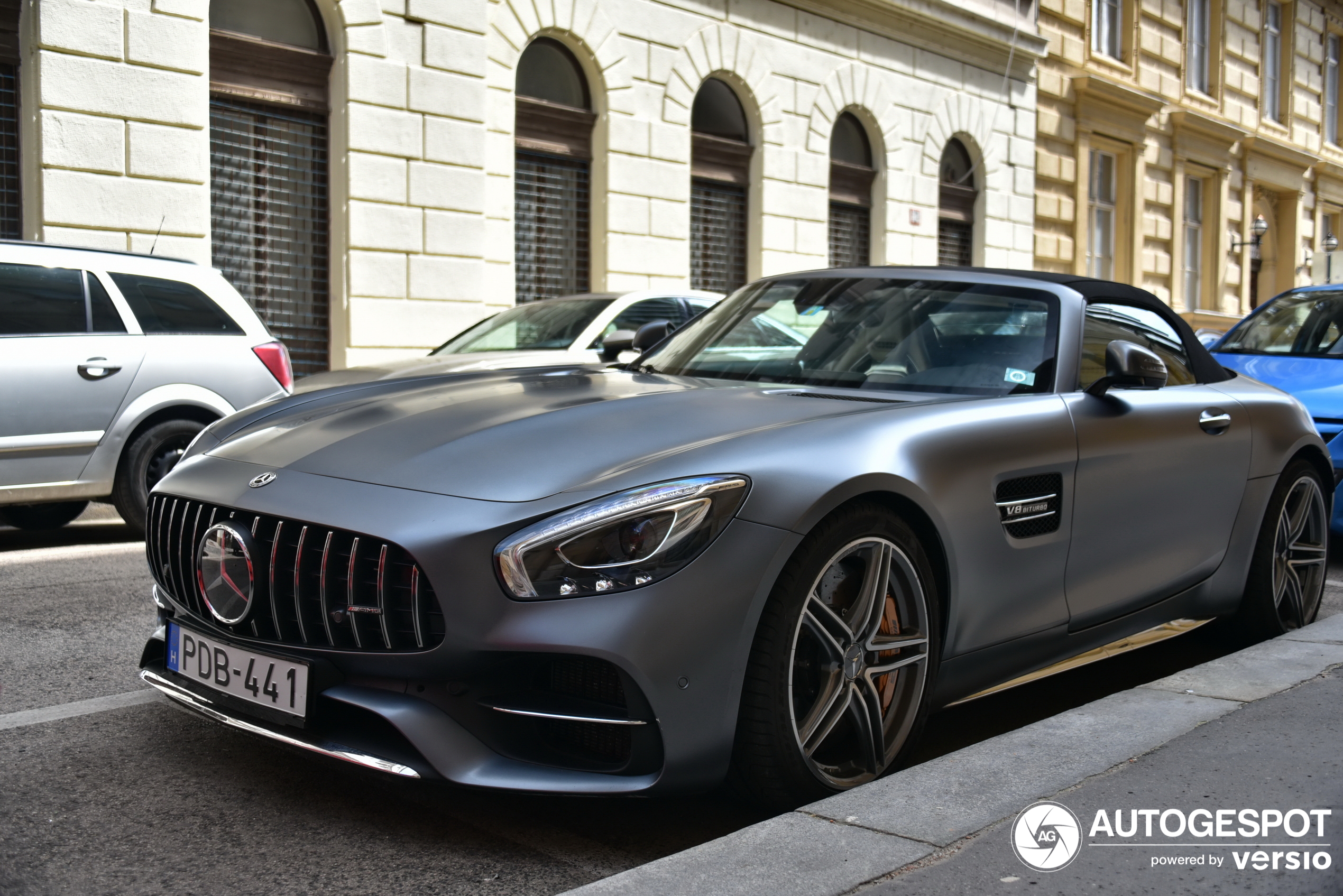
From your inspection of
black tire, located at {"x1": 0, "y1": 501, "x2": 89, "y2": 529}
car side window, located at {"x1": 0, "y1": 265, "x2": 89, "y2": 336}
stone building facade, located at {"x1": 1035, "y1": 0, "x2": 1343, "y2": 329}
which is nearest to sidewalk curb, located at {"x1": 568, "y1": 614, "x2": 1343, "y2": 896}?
car side window, located at {"x1": 0, "y1": 265, "x2": 89, "y2": 336}

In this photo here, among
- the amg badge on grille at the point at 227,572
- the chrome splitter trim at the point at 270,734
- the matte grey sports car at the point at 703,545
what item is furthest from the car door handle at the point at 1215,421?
the amg badge on grille at the point at 227,572

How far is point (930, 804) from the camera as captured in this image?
2.68 metres

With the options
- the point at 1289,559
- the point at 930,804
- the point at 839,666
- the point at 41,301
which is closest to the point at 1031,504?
the point at 839,666

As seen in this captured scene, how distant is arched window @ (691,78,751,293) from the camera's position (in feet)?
52.8

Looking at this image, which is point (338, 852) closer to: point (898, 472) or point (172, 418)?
point (898, 472)

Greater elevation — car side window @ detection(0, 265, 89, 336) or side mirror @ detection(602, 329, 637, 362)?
car side window @ detection(0, 265, 89, 336)

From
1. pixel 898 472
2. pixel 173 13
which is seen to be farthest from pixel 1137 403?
pixel 173 13

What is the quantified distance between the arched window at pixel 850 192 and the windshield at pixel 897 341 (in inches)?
554

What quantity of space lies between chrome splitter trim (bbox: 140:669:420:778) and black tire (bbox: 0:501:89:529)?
16.8 ft

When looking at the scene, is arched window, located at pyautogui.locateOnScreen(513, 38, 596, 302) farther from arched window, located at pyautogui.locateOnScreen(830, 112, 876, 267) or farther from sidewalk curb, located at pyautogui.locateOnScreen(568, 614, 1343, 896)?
sidewalk curb, located at pyautogui.locateOnScreen(568, 614, 1343, 896)

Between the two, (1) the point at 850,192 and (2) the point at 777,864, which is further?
(1) the point at 850,192

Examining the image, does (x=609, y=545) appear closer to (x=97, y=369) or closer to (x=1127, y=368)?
(x=1127, y=368)

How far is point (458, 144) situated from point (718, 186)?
4.26 metres

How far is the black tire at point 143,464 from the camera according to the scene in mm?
7219
